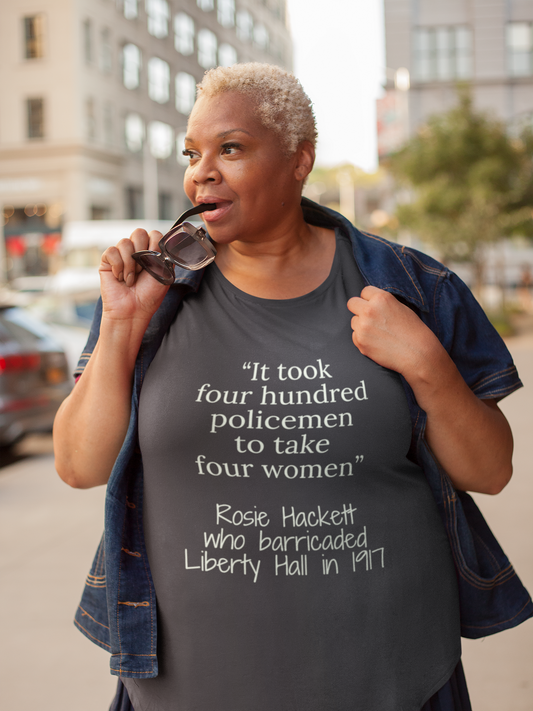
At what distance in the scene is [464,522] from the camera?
1612 mm

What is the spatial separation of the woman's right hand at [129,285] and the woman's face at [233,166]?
0.14m

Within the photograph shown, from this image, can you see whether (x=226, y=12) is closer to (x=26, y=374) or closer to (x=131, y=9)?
(x=131, y=9)

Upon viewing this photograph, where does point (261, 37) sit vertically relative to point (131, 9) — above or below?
above

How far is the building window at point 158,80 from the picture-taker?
116 ft

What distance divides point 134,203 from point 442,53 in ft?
51.4

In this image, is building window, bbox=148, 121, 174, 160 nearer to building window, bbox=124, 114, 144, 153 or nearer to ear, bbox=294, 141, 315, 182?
building window, bbox=124, 114, 144, 153

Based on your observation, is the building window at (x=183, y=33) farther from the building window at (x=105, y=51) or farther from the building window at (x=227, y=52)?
the building window at (x=105, y=51)

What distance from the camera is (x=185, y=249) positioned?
1.54 meters

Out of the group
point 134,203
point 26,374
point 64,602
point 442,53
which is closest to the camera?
point 64,602

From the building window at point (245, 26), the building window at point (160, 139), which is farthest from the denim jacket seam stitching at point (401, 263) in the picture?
the building window at point (245, 26)

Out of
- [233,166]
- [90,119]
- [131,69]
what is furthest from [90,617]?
[131,69]

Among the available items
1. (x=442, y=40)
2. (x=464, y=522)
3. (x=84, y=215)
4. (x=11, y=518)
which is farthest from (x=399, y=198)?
(x=464, y=522)

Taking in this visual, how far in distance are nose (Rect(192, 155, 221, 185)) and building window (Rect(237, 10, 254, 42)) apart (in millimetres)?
45938

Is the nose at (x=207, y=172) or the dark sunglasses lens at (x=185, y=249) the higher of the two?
the nose at (x=207, y=172)
